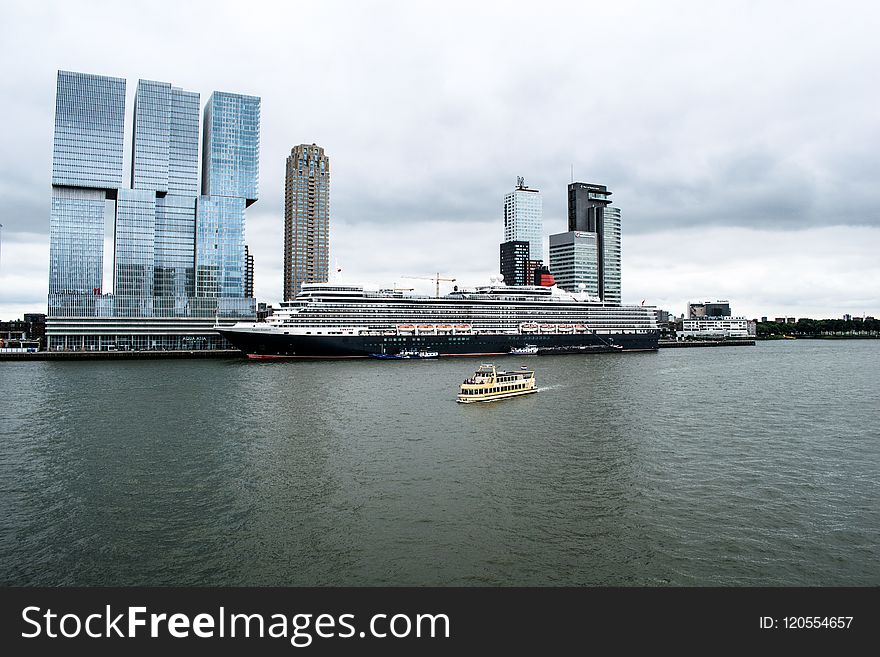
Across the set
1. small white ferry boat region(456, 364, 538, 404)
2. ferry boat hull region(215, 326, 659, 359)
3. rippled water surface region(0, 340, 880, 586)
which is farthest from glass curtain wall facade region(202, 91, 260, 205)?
small white ferry boat region(456, 364, 538, 404)

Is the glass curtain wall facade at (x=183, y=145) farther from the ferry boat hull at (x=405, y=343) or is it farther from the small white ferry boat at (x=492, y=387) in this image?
the small white ferry boat at (x=492, y=387)

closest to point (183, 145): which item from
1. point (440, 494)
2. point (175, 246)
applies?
point (175, 246)

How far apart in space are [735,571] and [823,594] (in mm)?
2506

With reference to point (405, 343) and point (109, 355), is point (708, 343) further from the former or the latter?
point (109, 355)

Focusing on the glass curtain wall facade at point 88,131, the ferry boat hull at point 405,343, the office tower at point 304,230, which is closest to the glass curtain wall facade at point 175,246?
the glass curtain wall facade at point 88,131

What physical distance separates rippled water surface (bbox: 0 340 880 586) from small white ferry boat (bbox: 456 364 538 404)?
2.44 meters

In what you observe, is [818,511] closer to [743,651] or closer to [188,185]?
[743,651]

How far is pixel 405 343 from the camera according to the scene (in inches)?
4149

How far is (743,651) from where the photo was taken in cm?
1097

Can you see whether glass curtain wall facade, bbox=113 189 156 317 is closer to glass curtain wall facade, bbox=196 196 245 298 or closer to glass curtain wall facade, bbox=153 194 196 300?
glass curtain wall facade, bbox=153 194 196 300

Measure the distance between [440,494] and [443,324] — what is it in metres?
91.4

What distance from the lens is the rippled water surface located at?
15367 millimetres

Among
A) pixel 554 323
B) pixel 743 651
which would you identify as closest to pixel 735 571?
pixel 743 651

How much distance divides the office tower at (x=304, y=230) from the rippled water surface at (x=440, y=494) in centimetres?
15227
